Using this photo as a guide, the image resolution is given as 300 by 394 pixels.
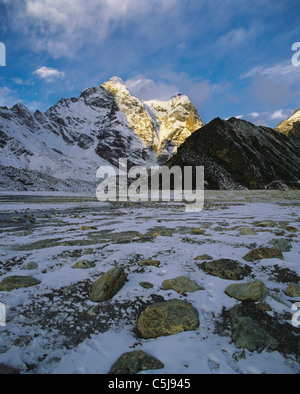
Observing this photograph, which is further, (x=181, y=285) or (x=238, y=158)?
(x=238, y=158)

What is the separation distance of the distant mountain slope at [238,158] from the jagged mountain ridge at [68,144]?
5015 centimetres

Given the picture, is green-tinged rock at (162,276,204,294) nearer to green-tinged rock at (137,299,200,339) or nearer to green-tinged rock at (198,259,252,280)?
green-tinged rock at (137,299,200,339)

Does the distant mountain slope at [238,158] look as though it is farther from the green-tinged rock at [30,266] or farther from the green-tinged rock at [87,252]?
the green-tinged rock at [30,266]

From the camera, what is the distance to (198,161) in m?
58.0

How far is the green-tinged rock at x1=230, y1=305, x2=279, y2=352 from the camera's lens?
2.46 m

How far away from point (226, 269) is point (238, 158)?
5781cm

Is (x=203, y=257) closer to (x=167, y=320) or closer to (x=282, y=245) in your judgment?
(x=282, y=245)

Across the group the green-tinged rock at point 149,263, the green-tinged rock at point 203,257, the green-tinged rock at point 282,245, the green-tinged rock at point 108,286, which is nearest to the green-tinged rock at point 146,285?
the green-tinged rock at point 108,286

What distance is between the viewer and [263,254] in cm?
503

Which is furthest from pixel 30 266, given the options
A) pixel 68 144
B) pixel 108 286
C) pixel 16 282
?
pixel 68 144

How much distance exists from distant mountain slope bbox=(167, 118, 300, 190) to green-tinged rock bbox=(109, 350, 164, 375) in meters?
50.8

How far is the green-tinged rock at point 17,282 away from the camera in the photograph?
372cm
